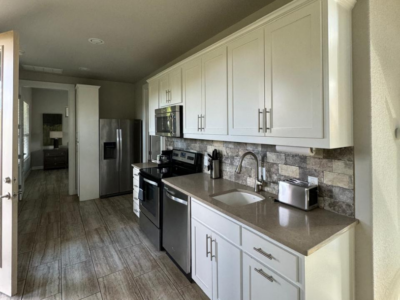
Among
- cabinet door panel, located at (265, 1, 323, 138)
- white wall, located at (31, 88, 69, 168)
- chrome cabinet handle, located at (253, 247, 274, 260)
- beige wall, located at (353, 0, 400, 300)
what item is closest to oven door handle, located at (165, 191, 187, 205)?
chrome cabinet handle, located at (253, 247, 274, 260)

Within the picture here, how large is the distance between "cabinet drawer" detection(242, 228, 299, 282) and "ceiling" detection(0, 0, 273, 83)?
209cm

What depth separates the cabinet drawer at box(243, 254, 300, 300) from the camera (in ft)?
3.78

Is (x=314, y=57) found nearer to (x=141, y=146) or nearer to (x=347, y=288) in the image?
(x=347, y=288)

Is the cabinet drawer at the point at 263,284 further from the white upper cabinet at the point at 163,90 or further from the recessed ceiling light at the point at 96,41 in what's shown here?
the recessed ceiling light at the point at 96,41

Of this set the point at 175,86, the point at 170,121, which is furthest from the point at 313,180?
the point at 175,86

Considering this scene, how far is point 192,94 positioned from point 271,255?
73.9 inches

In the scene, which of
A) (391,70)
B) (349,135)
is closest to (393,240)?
(349,135)

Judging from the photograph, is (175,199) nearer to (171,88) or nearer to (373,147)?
(171,88)

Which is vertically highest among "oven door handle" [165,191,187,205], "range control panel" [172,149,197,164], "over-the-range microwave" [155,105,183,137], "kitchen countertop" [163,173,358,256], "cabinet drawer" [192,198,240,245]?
"over-the-range microwave" [155,105,183,137]

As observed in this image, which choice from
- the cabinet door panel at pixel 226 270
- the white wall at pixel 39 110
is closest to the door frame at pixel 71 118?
the white wall at pixel 39 110

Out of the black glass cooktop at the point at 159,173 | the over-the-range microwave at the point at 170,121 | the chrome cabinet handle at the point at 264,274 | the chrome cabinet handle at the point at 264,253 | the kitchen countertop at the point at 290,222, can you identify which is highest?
the over-the-range microwave at the point at 170,121

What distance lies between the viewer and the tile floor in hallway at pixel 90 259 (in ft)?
6.51

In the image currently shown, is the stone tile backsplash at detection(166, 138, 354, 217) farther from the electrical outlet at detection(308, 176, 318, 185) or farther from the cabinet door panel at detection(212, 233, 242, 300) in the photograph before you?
the cabinet door panel at detection(212, 233, 242, 300)

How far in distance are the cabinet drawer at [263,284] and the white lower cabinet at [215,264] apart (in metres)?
0.07
